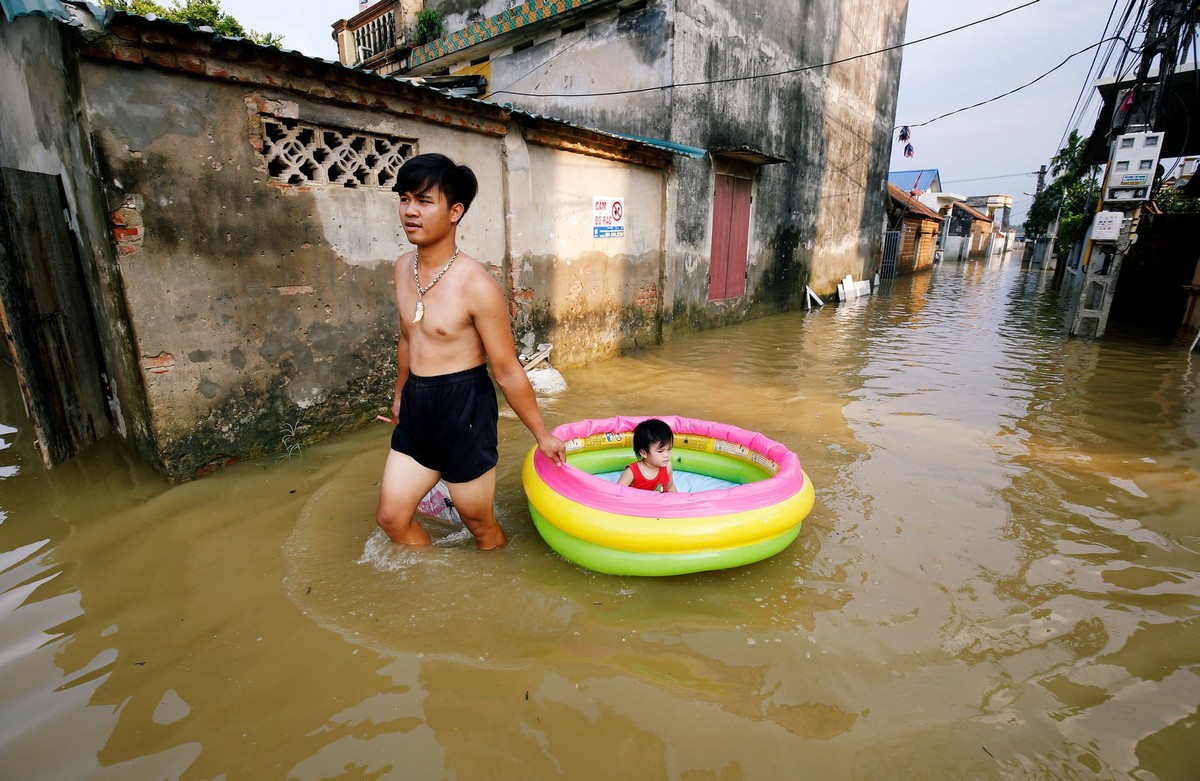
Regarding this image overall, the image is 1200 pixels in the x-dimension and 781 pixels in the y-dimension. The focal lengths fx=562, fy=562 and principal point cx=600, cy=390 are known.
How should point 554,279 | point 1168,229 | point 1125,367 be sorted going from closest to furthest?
point 554,279, point 1125,367, point 1168,229

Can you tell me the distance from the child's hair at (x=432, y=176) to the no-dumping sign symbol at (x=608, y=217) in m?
5.00

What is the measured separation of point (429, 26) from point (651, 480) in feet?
39.9

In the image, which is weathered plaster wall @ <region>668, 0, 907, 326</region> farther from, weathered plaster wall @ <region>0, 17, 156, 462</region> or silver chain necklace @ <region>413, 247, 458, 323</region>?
weathered plaster wall @ <region>0, 17, 156, 462</region>

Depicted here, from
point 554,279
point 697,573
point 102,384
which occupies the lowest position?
point 697,573

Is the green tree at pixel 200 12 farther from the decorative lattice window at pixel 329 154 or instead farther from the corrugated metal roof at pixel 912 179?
the corrugated metal roof at pixel 912 179

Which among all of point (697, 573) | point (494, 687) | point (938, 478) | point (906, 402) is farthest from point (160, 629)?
point (906, 402)

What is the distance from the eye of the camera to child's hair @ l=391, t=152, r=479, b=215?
7.88 ft

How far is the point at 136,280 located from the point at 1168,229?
675 inches

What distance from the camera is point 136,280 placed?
350 centimetres

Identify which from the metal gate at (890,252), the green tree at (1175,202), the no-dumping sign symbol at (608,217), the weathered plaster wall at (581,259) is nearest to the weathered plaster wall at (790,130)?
the weathered plaster wall at (581,259)

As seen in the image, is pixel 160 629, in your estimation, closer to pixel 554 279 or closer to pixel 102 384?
pixel 102 384

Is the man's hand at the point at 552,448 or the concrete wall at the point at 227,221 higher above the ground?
the concrete wall at the point at 227,221

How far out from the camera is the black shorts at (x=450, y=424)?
264 centimetres

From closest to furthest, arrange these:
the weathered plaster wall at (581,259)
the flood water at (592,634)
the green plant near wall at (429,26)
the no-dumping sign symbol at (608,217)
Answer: the flood water at (592,634) → the weathered plaster wall at (581,259) → the no-dumping sign symbol at (608,217) → the green plant near wall at (429,26)
